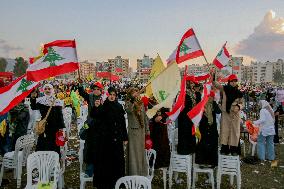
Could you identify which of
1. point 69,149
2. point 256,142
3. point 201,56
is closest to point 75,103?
point 69,149

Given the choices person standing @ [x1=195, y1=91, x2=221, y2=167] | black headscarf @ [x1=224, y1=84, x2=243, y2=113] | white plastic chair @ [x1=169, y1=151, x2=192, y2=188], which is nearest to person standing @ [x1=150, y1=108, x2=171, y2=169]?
white plastic chair @ [x1=169, y1=151, x2=192, y2=188]

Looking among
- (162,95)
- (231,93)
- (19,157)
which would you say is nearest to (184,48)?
(231,93)

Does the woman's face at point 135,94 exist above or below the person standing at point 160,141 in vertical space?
above

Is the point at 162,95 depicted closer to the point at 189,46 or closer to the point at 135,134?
the point at 135,134

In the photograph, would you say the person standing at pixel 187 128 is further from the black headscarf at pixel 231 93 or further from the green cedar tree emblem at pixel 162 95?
the green cedar tree emblem at pixel 162 95

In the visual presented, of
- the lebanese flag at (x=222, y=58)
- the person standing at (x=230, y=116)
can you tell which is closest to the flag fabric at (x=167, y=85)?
the person standing at (x=230, y=116)

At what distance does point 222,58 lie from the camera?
943 centimetres

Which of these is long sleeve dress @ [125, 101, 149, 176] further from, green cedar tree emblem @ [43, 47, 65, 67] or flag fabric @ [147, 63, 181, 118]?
green cedar tree emblem @ [43, 47, 65, 67]

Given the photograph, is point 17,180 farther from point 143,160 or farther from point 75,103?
point 75,103

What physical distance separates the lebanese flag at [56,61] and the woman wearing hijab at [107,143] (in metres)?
0.96

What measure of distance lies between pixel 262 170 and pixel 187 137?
2.83 meters

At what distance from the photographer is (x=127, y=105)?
20.2 feet

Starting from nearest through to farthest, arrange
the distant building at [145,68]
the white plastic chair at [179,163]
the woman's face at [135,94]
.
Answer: the woman's face at [135,94]
the white plastic chair at [179,163]
the distant building at [145,68]

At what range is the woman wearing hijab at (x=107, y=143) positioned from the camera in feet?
19.2
